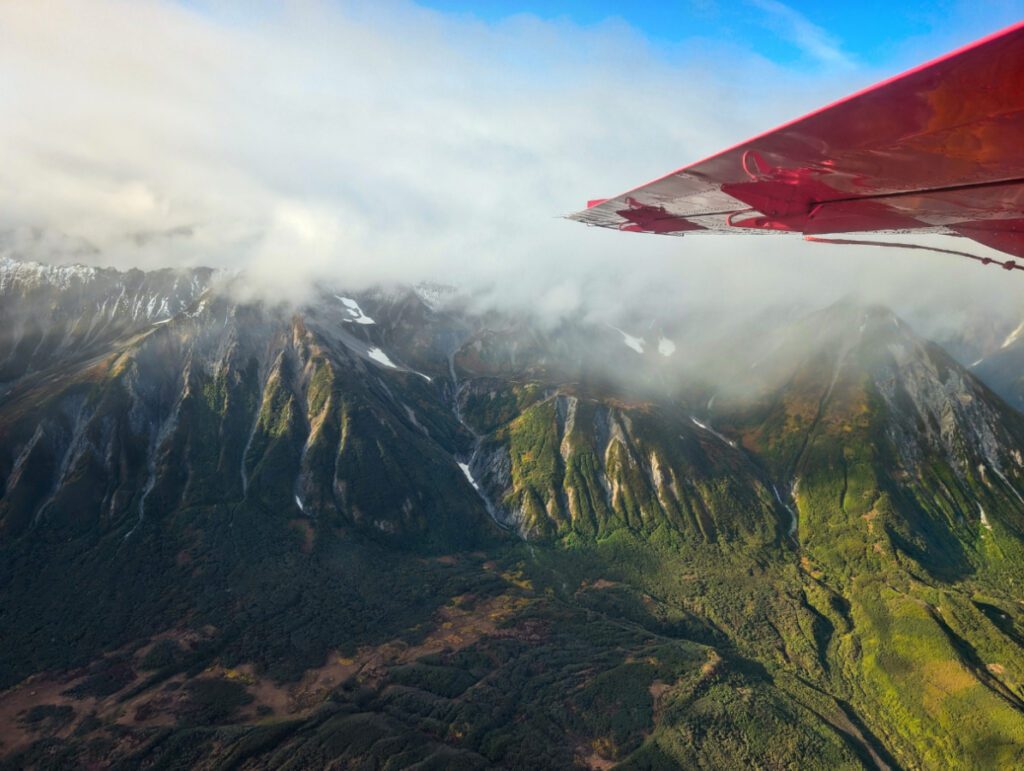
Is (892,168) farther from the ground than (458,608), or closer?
farther from the ground

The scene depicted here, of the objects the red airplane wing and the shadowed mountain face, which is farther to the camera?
the shadowed mountain face

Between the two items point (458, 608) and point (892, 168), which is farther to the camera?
point (458, 608)

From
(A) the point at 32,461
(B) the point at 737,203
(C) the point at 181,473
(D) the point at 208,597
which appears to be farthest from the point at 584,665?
(A) the point at 32,461

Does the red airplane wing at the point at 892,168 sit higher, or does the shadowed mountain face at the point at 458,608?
the red airplane wing at the point at 892,168

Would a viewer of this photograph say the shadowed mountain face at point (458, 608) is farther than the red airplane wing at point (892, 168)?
Yes

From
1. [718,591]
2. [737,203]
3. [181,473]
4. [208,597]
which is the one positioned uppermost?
[737,203]

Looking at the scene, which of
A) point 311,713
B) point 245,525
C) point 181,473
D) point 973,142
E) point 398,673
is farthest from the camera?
point 181,473

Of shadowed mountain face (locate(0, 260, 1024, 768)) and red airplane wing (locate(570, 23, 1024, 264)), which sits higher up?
red airplane wing (locate(570, 23, 1024, 264))

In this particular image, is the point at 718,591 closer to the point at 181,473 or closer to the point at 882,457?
the point at 882,457
